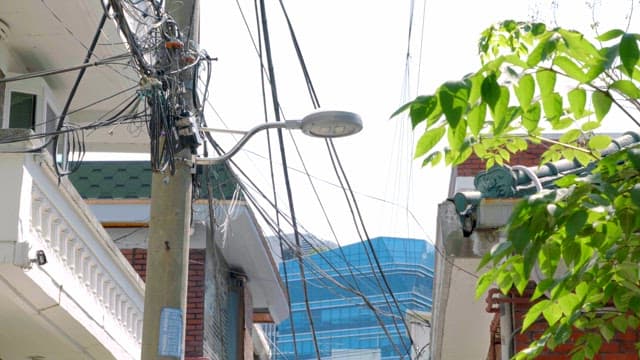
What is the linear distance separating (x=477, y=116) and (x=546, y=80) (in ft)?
1.17

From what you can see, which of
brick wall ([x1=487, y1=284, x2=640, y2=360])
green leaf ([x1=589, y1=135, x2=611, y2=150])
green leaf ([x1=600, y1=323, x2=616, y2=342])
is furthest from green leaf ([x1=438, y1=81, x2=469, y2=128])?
brick wall ([x1=487, y1=284, x2=640, y2=360])

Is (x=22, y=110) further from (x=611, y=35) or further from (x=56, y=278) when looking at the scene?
(x=611, y=35)

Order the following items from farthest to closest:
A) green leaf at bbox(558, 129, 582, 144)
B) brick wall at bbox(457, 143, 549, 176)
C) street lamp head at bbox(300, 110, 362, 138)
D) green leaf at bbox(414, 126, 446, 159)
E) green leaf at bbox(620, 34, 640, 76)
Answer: brick wall at bbox(457, 143, 549, 176), street lamp head at bbox(300, 110, 362, 138), green leaf at bbox(558, 129, 582, 144), green leaf at bbox(414, 126, 446, 159), green leaf at bbox(620, 34, 640, 76)

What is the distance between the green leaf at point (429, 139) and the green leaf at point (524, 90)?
0.33m

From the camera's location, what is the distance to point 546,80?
15.7 feet

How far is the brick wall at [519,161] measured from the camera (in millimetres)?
11164

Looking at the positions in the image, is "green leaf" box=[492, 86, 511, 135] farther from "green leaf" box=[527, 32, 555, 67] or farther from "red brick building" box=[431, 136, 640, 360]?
"red brick building" box=[431, 136, 640, 360]

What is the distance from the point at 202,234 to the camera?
728 inches

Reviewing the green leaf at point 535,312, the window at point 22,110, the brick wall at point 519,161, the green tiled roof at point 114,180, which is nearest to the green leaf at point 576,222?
the green leaf at point 535,312

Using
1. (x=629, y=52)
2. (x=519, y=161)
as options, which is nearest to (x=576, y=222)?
(x=629, y=52)

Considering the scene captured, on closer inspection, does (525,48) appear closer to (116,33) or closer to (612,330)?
(612,330)

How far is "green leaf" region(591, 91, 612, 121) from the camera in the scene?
4875mm

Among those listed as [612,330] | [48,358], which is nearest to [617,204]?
[612,330]

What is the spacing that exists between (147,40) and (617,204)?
503 cm
